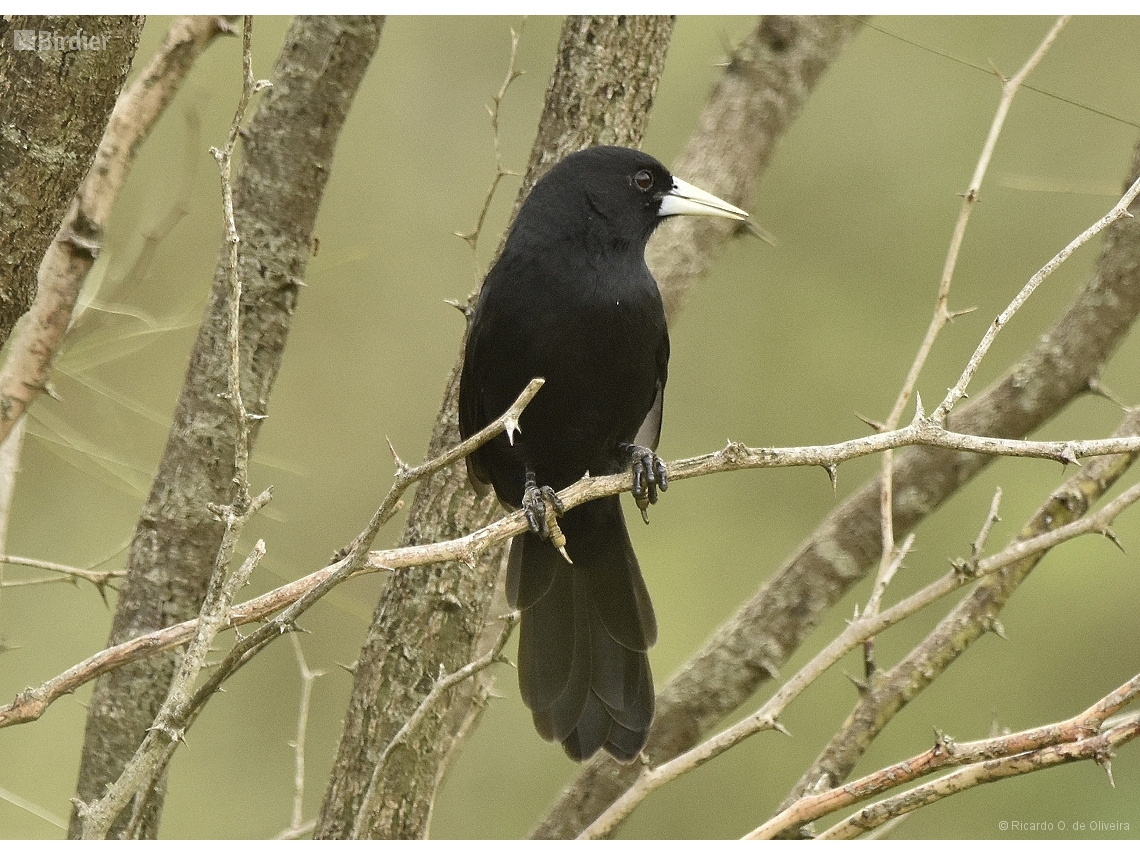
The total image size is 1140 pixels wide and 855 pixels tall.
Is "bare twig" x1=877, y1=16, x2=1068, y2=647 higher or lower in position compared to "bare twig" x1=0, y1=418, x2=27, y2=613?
higher

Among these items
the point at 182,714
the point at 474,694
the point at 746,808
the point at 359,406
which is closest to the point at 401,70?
the point at 359,406

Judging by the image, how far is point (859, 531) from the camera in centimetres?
386

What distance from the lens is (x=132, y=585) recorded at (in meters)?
3.33

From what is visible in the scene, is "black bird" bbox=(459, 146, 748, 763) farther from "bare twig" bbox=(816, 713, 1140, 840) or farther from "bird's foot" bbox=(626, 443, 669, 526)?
"bare twig" bbox=(816, 713, 1140, 840)

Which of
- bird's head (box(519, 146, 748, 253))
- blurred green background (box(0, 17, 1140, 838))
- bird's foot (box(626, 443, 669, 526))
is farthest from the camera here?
blurred green background (box(0, 17, 1140, 838))

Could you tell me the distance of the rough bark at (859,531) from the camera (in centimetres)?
376

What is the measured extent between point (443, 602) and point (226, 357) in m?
0.83

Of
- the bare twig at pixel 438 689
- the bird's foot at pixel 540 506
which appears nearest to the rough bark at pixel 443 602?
the bird's foot at pixel 540 506

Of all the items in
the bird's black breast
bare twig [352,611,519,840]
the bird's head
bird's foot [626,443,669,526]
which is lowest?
bare twig [352,611,519,840]

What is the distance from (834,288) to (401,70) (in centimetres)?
283

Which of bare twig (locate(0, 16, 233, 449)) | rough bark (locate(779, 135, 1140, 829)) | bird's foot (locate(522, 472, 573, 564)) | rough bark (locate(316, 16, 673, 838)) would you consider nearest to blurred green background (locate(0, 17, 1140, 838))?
rough bark (locate(316, 16, 673, 838))

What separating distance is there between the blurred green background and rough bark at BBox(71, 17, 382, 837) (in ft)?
9.64

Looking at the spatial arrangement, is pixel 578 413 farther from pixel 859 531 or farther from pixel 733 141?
pixel 733 141

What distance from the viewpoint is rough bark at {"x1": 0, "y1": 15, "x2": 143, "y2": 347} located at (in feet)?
7.25
